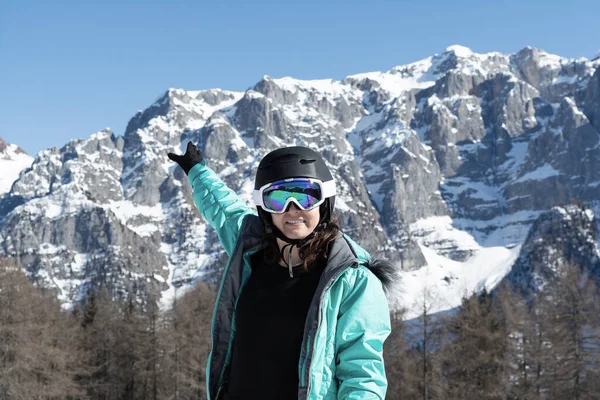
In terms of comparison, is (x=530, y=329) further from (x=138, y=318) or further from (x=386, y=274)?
(x=386, y=274)

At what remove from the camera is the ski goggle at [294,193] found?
119 inches

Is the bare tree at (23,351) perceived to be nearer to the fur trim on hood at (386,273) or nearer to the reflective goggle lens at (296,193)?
the reflective goggle lens at (296,193)

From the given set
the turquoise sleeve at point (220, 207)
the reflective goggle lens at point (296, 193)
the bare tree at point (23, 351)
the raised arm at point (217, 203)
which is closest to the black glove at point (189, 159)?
the raised arm at point (217, 203)

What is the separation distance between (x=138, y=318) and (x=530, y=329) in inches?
881

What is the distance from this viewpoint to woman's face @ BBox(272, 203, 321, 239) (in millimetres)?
3020

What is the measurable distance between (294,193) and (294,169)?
0.12 metres

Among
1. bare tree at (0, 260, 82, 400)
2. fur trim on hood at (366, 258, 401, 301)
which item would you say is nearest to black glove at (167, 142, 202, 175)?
fur trim on hood at (366, 258, 401, 301)

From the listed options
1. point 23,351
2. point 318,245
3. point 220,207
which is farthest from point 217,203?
point 23,351

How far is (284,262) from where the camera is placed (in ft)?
10.1

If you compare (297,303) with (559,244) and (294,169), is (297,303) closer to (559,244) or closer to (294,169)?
(294,169)

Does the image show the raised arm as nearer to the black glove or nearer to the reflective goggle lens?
the black glove

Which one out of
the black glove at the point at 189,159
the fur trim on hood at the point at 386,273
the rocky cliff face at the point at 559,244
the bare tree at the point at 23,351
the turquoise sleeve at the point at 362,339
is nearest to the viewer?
the turquoise sleeve at the point at 362,339

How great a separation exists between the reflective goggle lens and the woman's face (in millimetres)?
38

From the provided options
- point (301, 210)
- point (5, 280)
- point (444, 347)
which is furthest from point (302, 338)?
point (444, 347)
